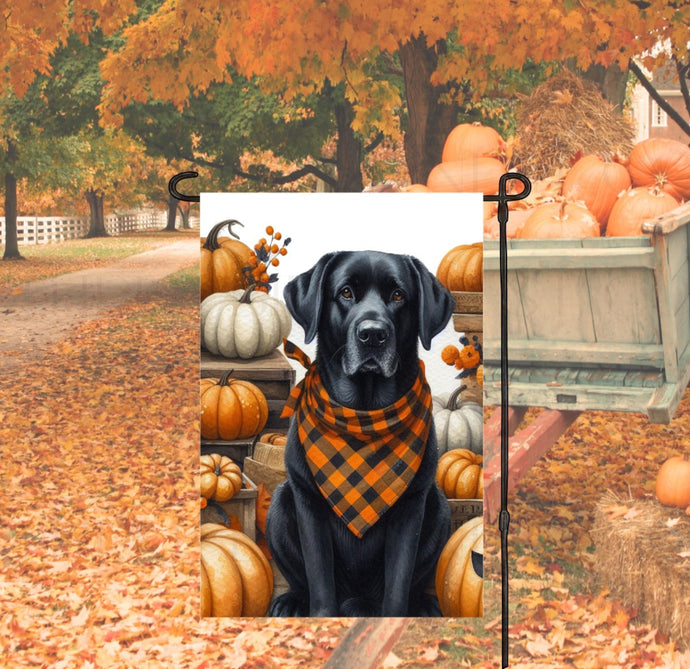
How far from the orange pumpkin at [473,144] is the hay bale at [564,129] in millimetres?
319

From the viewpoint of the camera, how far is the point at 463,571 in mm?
2152

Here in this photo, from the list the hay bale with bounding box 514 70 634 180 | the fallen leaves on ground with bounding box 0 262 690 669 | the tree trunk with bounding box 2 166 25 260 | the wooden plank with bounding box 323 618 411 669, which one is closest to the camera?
the wooden plank with bounding box 323 618 411 669

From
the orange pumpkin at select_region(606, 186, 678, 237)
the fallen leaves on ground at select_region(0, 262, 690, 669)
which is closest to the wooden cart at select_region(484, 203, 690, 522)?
the orange pumpkin at select_region(606, 186, 678, 237)

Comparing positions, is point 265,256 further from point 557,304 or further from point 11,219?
point 11,219

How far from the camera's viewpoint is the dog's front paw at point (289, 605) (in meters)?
2.22

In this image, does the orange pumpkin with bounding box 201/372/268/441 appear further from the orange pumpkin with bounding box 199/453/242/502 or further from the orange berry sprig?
the orange berry sprig

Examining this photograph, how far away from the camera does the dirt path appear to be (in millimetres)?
8845

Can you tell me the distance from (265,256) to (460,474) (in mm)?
744

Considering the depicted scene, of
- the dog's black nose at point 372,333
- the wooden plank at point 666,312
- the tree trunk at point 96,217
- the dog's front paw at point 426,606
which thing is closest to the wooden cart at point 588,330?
the wooden plank at point 666,312

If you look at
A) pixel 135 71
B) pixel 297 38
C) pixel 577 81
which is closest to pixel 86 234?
pixel 135 71

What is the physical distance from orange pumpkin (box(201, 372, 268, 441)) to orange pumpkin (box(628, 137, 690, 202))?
3.44m

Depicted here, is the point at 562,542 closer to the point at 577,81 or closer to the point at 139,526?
the point at 139,526

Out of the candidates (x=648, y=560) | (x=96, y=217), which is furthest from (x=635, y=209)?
(x=96, y=217)

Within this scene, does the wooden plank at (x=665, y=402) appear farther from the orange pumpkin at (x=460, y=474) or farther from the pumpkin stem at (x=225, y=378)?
the pumpkin stem at (x=225, y=378)
